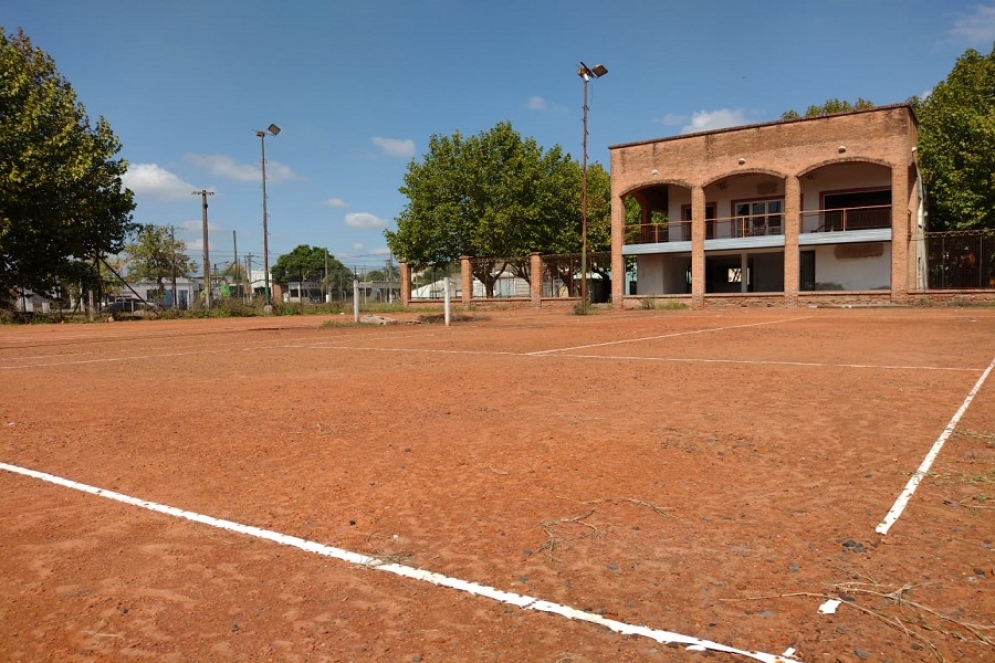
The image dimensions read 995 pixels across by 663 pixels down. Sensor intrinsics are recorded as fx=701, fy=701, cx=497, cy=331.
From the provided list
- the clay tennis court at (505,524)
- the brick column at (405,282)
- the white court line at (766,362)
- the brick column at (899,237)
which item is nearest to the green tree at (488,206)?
the brick column at (405,282)

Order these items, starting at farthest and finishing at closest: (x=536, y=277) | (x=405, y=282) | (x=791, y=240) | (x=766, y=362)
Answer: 1. (x=405, y=282)
2. (x=536, y=277)
3. (x=791, y=240)
4. (x=766, y=362)

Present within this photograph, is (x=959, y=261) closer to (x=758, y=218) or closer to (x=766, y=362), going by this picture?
(x=758, y=218)

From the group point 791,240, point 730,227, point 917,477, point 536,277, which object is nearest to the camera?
point 917,477

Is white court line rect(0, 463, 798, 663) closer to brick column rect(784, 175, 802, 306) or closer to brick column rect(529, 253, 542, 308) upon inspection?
brick column rect(784, 175, 802, 306)

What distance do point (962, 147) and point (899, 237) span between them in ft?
22.1

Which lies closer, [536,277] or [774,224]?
[774,224]

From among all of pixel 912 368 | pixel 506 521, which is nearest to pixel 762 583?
pixel 506 521

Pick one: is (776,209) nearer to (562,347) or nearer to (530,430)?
(562,347)

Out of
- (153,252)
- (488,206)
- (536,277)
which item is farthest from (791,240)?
(153,252)

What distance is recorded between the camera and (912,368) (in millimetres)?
9078

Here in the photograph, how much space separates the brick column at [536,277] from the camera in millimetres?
38781

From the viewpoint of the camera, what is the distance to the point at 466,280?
41.7m

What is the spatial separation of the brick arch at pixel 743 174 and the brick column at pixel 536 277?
9.57 metres

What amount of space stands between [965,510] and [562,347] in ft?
32.4
